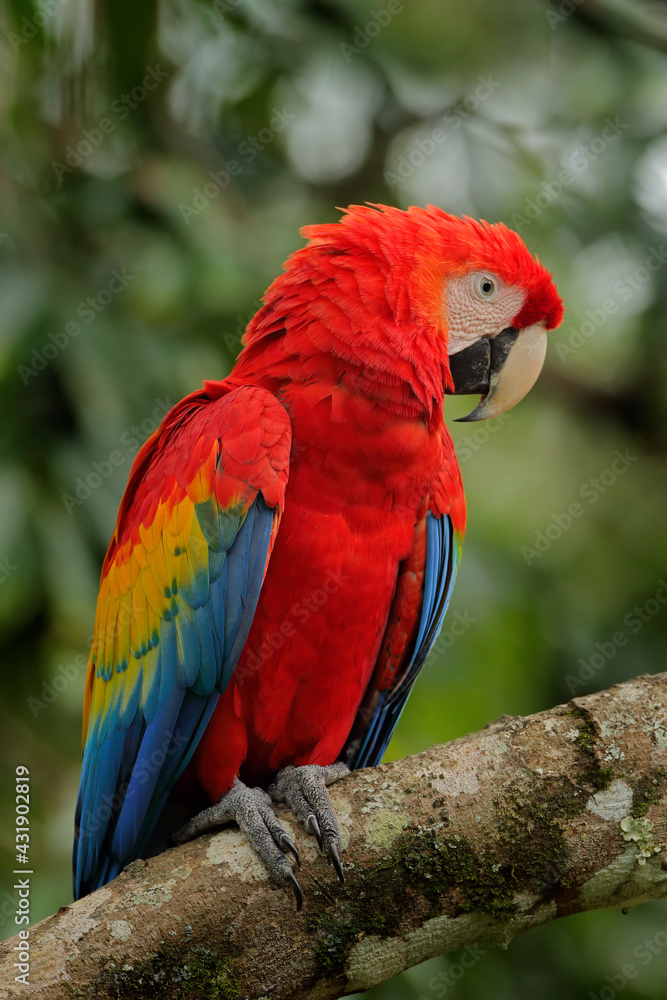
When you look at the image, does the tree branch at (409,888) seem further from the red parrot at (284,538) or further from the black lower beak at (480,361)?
the black lower beak at (480,361)

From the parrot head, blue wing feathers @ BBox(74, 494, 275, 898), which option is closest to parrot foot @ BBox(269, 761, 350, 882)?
blue wing feathers @ BBox(74, 494, 275, 898)

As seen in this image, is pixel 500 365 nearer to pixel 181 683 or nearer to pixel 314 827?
pixel 181 683

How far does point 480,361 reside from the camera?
2.39 metres

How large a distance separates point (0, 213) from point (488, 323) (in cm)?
196

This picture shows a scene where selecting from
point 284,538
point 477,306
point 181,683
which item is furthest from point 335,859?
point 477,306

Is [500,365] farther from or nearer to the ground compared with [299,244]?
nearer to the ground

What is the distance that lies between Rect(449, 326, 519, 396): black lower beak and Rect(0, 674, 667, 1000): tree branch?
1037mm

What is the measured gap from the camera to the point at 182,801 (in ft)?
7.32

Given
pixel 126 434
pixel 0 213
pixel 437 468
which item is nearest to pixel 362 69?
pixel 0 213

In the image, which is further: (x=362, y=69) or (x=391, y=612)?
(x=362, y=69)

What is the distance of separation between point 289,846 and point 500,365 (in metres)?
1.37

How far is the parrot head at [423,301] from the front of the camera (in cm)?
209

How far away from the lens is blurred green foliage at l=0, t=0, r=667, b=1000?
117 inches

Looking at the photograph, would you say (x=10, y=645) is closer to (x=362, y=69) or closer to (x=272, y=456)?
(x=272, y=456)
